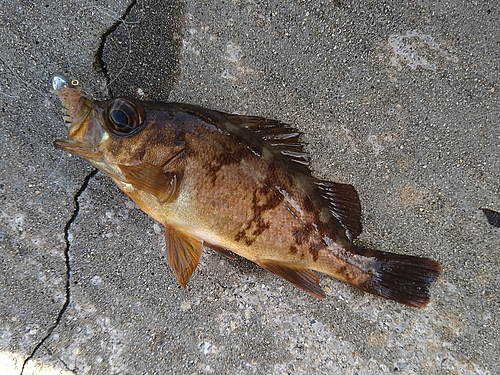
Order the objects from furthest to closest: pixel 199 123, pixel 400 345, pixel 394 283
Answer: pixel 400 345
pixel 394 283
pixel 199 123

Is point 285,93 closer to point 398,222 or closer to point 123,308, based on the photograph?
point 398,222

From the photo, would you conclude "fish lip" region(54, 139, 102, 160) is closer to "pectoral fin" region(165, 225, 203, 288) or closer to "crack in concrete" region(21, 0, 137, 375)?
"crack in concrete" region(21, 0, 137, 375)

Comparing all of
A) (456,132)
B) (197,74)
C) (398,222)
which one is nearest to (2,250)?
(197,74)

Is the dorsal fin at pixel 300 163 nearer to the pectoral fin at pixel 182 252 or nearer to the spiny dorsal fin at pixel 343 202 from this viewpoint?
the spiny dorsal fin at pixel 343 202

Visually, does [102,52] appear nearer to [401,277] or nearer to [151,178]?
[151,178]

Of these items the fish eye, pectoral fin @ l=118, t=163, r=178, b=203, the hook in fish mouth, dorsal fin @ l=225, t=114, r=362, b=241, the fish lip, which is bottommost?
the hook in fish mouth

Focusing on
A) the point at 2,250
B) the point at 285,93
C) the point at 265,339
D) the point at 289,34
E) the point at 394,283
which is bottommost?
the point at 2,250

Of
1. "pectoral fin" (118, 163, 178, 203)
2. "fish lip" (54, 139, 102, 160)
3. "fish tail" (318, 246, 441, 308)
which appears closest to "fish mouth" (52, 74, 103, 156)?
"fish lip" (54, 139, 102, 160)
